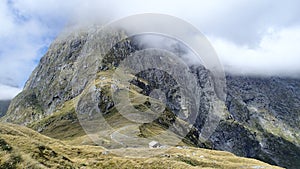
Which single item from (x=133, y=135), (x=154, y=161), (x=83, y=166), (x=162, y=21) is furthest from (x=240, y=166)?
(x=133, y=135)

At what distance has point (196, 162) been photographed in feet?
247

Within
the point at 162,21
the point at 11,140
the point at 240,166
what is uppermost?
the point at 162,21

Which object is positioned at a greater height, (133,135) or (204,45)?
(204,45)

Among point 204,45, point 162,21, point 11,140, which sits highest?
point 162,21

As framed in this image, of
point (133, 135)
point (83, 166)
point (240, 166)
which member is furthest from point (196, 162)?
point (133, 135)

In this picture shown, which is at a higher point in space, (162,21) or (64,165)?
→ (162,21)

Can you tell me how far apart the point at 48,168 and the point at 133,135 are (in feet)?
475

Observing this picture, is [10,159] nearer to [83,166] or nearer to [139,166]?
[83,166]

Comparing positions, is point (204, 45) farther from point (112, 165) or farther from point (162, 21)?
point (112, 165)

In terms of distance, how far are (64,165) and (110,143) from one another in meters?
120

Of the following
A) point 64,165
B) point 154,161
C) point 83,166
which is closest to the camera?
point 64,165

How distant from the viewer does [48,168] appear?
44.6 metres

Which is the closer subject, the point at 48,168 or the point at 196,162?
the point at 48,168

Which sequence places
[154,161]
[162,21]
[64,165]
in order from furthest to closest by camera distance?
[162,21], [154,161], [64,165]
